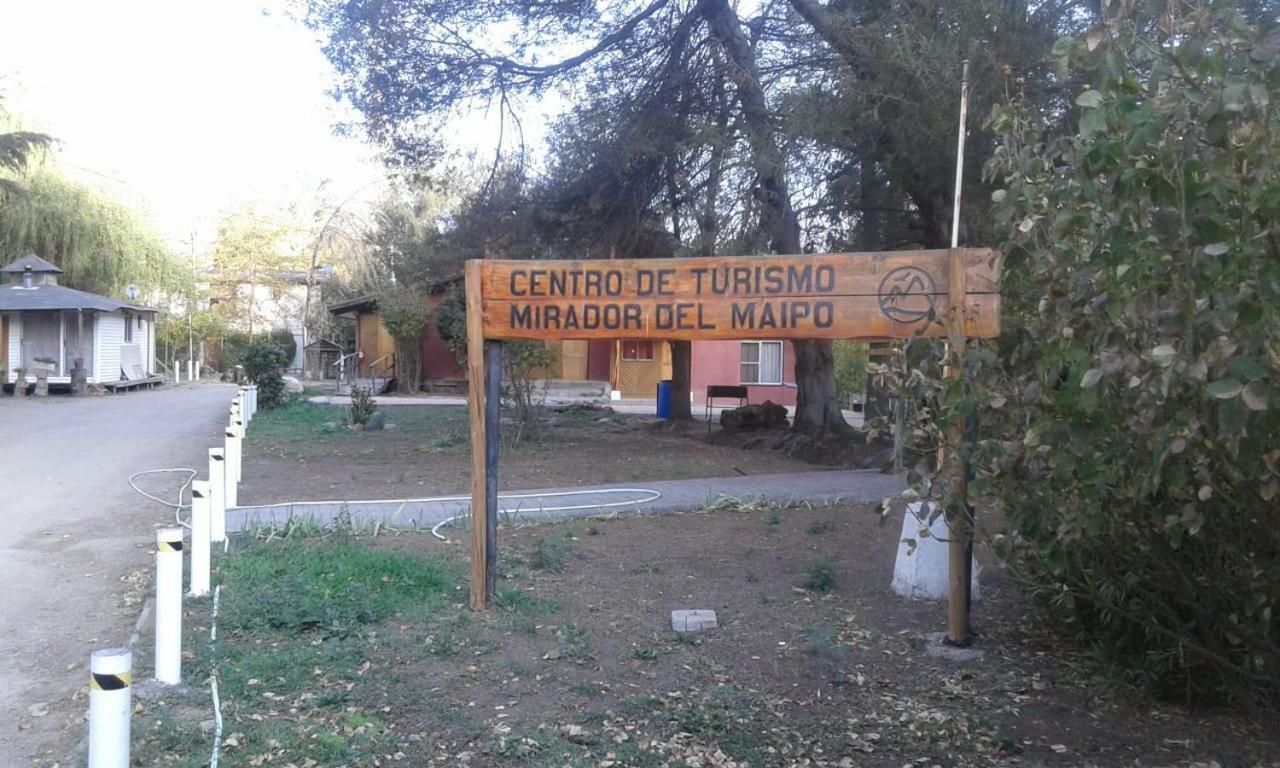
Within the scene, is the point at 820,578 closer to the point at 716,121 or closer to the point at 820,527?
the point at 820,527

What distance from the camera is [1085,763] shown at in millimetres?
4484

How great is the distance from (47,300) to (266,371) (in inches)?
407

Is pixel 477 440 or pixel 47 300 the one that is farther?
pixel 47 300

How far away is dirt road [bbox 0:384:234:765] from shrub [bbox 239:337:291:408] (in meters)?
4.37

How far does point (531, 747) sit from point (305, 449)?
12975 millimetres

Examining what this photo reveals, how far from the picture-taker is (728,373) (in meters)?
34.4

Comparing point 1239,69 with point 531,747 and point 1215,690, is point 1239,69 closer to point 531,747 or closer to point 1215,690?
point 1215,690

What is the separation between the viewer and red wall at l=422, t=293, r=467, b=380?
1405 inches

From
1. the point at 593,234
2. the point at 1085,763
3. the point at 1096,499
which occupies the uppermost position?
the point at 593,234

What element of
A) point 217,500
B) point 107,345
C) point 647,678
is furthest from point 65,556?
point 107,345

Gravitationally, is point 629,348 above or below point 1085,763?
above

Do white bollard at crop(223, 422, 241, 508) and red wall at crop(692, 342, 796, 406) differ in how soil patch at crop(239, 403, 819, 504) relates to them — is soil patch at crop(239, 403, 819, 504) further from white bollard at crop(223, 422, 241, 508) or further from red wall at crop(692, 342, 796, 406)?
red wall at crop(692, 342, 796, 406)

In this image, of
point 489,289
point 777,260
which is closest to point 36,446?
point 489,289

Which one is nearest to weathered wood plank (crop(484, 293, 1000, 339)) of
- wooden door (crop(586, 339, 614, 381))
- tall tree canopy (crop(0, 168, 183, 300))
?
wooden door (crop(586, 339, 614, 381))
